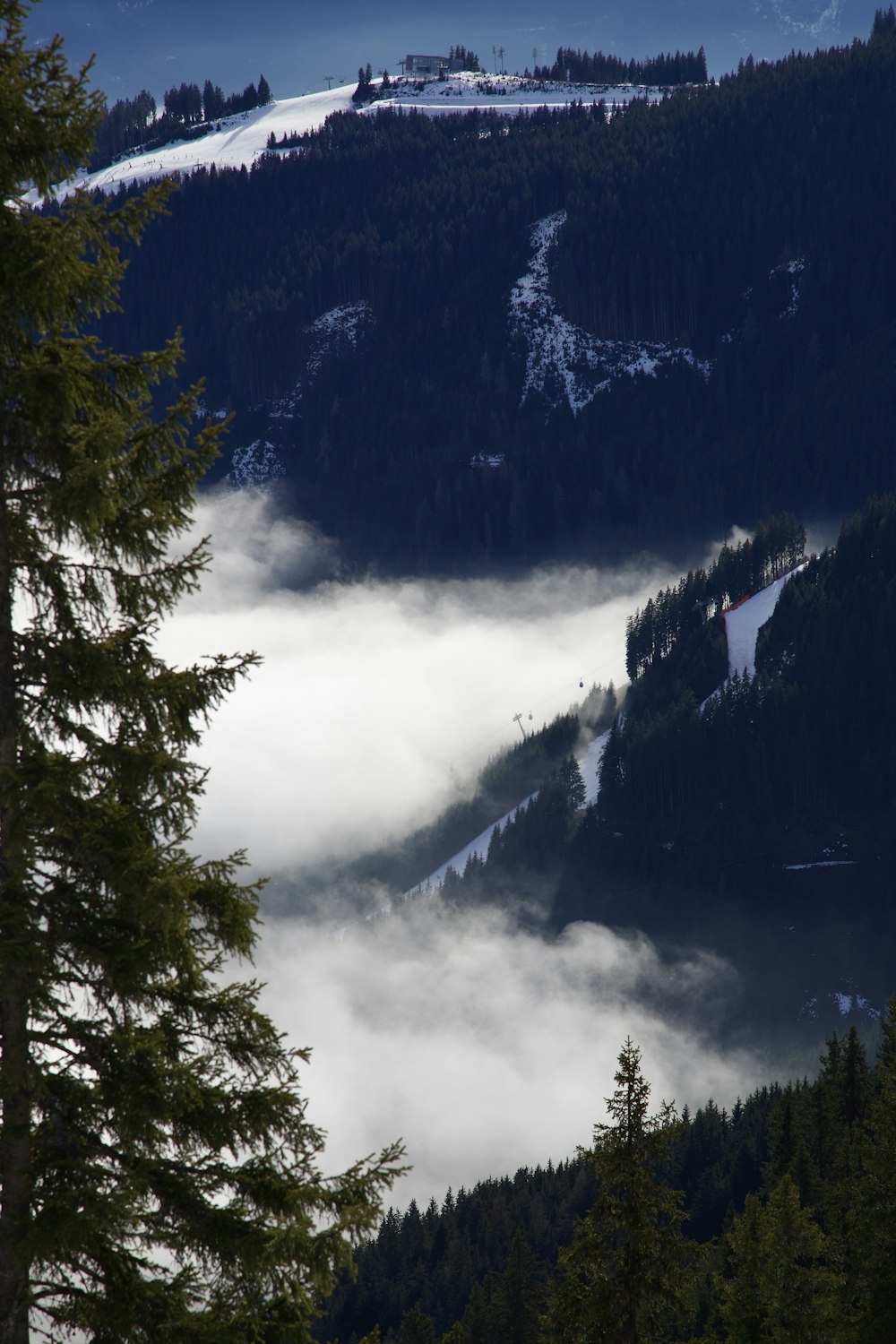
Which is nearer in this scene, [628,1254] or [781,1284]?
[628,1254]

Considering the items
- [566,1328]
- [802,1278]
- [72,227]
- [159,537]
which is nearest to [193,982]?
[159,537]

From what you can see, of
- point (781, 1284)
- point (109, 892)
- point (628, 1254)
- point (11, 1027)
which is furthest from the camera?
point (781, 1284)

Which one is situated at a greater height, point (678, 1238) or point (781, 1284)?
point (678, 1238)

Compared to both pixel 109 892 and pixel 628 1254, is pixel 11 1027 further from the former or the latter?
pixel 628 1254

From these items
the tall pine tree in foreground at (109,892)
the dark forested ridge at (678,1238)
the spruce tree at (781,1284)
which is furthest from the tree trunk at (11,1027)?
the spruce tree at (781,1284)

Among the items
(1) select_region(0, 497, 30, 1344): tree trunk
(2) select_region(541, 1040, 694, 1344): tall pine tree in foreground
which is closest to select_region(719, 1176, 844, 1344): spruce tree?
(2) select_region(541, 1040, 694, 1344): tall pine tree in foreground

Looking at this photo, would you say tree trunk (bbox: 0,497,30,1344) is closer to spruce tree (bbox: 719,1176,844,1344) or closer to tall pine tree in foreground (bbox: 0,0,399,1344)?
tall pine tree in foreground (bbox: 0,0,399,1344)

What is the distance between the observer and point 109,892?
14.9 meters

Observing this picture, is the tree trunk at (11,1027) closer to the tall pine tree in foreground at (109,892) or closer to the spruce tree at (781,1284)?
the tall pine tree in foreground at (109,892)

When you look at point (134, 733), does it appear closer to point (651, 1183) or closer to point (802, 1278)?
point (651, 1183)

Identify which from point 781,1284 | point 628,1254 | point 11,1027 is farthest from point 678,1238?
point 11,1027

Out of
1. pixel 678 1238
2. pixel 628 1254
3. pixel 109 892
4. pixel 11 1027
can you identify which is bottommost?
pixel 628 1254

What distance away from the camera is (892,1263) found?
3278cm

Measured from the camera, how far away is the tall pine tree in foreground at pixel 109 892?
14352mm
